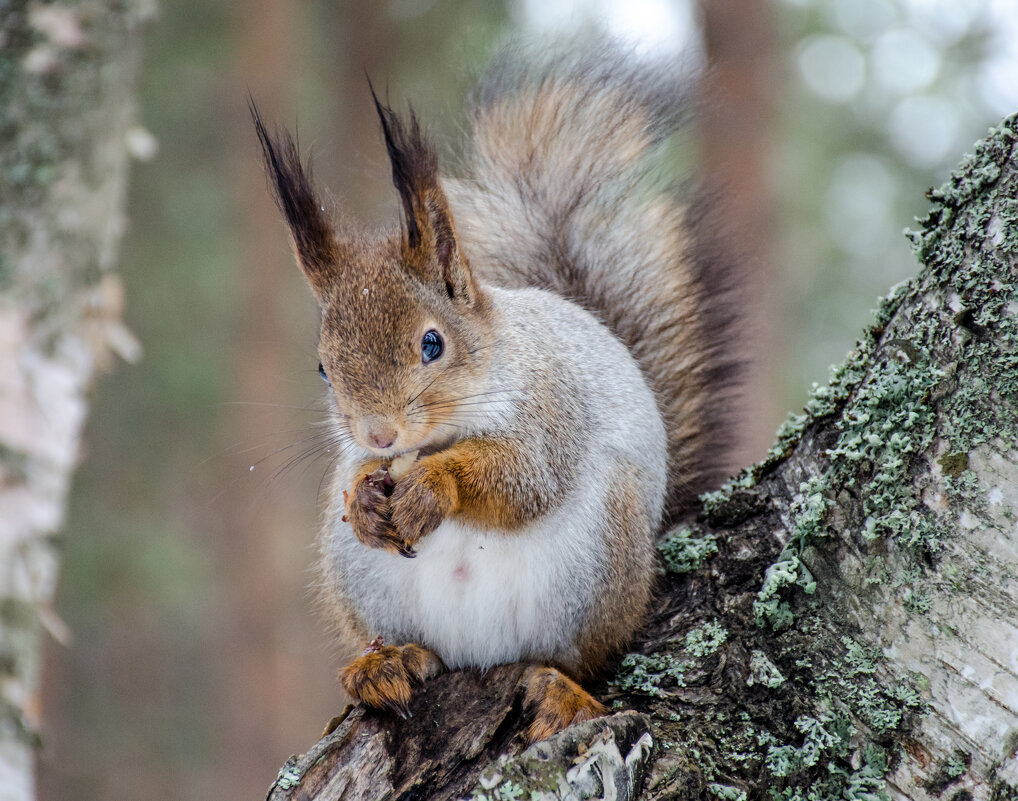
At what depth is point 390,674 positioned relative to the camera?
166 cm

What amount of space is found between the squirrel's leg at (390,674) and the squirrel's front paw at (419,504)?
23cm

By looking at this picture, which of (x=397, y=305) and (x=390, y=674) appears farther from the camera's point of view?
(x=397, y=305)

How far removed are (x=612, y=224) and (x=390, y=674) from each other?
128 cm

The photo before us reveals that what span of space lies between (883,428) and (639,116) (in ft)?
3.71

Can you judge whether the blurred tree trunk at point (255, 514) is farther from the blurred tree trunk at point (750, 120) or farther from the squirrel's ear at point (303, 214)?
the squirrel's ear at point (303, 214)

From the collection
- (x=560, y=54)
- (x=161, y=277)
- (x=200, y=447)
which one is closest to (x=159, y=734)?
(x=200, y=447)

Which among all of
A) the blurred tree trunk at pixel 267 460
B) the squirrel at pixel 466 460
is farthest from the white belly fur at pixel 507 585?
the blurred tree trunk at pixel 267 460

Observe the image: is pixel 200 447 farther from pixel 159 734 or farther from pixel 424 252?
pixel 424 252

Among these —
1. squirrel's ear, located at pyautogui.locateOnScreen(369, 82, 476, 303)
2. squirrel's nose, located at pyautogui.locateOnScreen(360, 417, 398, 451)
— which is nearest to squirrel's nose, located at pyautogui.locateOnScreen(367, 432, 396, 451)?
squirrel's nose, located at pyautogui.locateOnScreen(360, 417, 398, 451)

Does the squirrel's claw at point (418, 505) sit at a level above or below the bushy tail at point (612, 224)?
below

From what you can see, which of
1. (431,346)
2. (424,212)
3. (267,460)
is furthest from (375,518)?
(267,460)

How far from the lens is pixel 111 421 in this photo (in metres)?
6.38

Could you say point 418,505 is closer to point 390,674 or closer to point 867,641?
point 390,674

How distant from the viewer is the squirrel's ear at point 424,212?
1.73 m
